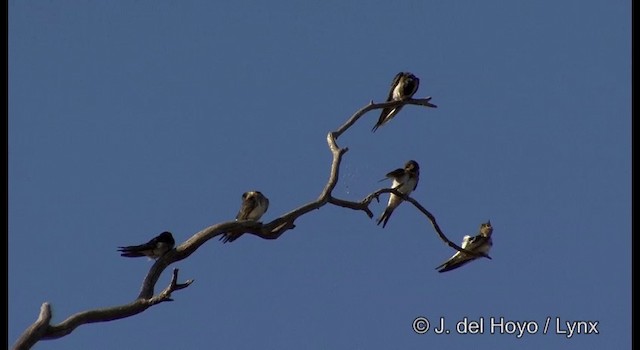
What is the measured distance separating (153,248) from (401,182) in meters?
2.66

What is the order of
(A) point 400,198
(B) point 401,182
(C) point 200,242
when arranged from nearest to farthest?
(C) point 200,242
(A) point 400,198
(B) point 401,182

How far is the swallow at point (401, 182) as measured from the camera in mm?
12742

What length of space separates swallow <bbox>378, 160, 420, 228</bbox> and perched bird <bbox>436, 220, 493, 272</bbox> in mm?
636

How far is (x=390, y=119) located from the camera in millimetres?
12836

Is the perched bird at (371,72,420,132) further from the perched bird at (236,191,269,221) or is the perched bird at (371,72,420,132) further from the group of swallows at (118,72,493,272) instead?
the perched bird at (236,191,269,221)

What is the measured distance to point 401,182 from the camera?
513 inches

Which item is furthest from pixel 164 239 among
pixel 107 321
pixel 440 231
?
pixel 440 231

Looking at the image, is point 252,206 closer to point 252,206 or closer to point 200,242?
point 252,206

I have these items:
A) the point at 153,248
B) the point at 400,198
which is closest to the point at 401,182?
the point at 400,198

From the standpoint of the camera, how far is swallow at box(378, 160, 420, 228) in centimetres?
1274

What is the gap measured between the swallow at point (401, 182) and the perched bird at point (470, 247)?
0.64 m

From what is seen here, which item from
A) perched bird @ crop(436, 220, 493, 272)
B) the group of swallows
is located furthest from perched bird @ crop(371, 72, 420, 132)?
perched bird @ crop(436, 220, 493, 272)

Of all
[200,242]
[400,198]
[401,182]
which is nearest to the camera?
[200,242]
